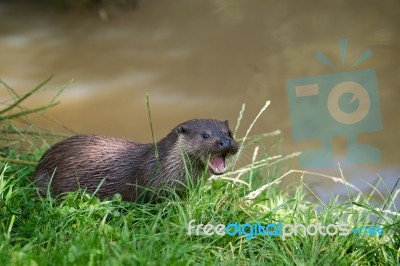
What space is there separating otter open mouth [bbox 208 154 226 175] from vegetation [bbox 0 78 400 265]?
4.0 inches

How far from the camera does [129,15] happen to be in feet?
23.5

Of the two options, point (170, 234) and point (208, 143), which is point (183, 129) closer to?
point (208, 143)

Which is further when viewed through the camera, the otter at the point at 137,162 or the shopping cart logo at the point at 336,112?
the shopping cart logo at the point at 336,112

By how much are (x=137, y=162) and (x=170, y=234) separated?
0.77 meters

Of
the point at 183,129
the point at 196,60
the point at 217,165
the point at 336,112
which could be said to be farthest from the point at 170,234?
the point at 196,60

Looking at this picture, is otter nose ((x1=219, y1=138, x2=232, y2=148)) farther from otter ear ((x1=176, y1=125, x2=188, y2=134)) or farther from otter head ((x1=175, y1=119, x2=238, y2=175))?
otter ear ((x1=176, y1=125, x2=188, y2=134))

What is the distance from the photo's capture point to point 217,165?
3.63 metres

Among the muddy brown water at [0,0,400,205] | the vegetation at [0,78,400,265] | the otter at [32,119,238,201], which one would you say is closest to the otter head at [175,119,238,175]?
the otter at [32,119,238,201]

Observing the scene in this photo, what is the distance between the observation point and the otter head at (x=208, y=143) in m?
3.59

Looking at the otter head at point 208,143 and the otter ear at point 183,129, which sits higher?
the otter ear at point 183,129

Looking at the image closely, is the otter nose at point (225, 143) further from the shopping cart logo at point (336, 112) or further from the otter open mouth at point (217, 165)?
the shopping cart logo at point (336, 112)

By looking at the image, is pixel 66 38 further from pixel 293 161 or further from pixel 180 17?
pixel 293 161

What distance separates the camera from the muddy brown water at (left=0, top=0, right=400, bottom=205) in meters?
5.82

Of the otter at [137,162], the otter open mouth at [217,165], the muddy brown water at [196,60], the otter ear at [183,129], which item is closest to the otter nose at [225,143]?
the otter at [137,162]
